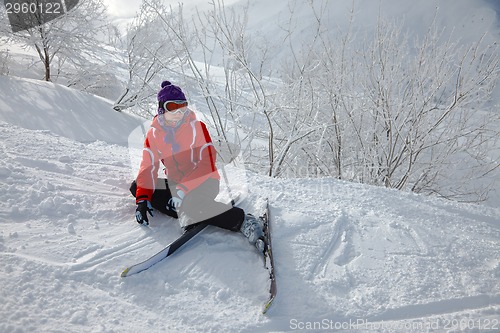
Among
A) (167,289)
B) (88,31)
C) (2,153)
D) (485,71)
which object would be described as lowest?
(167,289)

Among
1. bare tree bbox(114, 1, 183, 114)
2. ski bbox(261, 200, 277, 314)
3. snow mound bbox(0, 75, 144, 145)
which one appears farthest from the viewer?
bare tree bbox(114, 1, 183, 114)

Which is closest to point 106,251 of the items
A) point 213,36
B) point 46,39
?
point 213,36

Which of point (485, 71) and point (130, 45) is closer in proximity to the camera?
point (485, 71)

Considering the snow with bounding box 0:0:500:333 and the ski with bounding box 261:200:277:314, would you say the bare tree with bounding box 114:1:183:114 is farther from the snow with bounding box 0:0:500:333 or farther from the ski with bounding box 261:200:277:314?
the ski with bounding box 261:200:277:314

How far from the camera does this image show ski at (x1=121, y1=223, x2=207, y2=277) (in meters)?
1.98

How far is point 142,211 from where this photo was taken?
2467mm

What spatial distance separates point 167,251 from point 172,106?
1.19 meters

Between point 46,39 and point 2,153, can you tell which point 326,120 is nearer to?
point 2,153

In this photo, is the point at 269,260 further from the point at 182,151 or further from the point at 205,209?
the point at 182,151

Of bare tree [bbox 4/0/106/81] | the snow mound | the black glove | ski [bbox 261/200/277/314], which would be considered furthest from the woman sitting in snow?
Result: bare tree [bbox 4/0/106/81]

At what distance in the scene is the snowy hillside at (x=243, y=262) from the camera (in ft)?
5.68

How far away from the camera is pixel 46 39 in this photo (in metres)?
10.1

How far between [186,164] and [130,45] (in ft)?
33.1

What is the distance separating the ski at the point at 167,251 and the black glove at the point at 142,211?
34cm
